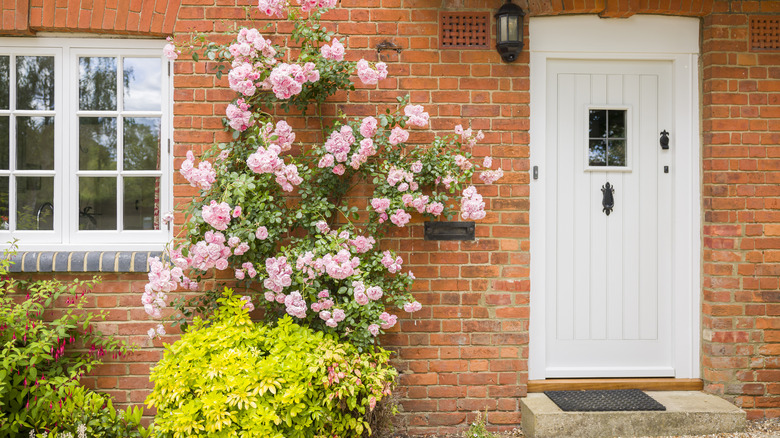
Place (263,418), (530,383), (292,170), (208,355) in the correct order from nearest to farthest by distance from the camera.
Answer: (263,418), (208,355), (292,170), (530,383)

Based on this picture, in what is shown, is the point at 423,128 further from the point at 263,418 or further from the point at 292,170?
the point at 263,418

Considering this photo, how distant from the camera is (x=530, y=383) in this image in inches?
147

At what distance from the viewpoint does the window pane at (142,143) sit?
3660 millimetres

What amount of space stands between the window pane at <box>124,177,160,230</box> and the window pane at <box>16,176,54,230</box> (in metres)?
0.49

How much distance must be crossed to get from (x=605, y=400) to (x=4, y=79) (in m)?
Answer: 4.45

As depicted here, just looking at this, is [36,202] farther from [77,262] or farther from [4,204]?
[77,262]

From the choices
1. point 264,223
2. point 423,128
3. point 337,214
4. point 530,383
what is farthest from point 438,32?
point 530,383

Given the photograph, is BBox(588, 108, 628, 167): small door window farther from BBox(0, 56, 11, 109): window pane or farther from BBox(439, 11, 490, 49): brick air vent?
BBox(0, 56, 11, 109): window pane

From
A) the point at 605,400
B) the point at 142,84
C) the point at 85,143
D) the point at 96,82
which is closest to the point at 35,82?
the point at 96,82

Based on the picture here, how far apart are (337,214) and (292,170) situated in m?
0.53

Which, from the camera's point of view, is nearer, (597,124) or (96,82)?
(96,82)

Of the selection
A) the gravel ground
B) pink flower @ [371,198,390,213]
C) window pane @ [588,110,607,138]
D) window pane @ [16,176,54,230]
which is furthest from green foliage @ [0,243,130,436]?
window pane @ [588,110,607,138]

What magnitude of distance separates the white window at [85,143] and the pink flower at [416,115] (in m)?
1.61

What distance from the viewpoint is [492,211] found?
362 cm
